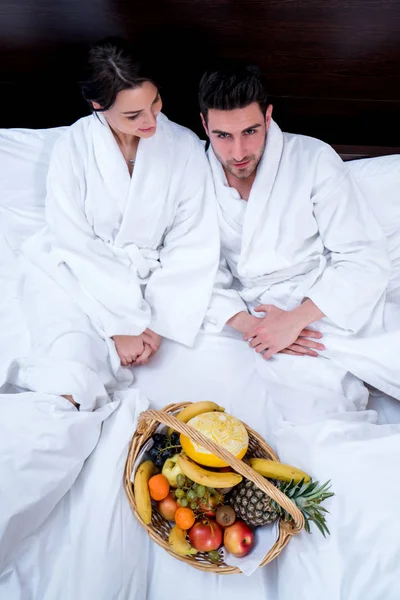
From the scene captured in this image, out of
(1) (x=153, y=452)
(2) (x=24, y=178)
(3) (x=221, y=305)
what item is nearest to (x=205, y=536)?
(1) (x=153, y=452)

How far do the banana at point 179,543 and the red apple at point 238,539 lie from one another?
0.08 meters

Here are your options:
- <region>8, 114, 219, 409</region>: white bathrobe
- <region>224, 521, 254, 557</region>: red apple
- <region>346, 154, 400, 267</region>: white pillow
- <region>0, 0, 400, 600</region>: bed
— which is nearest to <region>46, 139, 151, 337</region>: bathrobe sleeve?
<region>8, 114, 219, 409</region>: white bathrobe

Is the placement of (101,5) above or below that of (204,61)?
above

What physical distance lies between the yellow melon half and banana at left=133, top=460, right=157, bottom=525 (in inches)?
4.7

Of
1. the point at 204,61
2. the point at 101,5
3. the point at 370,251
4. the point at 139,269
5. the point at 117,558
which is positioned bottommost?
the point at 117,558

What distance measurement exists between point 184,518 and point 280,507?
226mm

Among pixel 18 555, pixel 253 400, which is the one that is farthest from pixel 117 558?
pixel 253 400

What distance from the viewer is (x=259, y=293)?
6.49ft

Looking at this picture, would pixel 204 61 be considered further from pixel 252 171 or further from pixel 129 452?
pixel 129 452

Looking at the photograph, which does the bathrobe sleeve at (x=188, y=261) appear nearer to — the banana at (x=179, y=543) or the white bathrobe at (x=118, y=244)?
the white bathrobe at (x=118, y=244)

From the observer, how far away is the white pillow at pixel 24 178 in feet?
6.71

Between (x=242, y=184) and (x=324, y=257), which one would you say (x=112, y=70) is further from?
(x=324, y=257)

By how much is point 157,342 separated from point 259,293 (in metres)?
0.37

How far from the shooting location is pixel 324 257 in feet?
6.23
